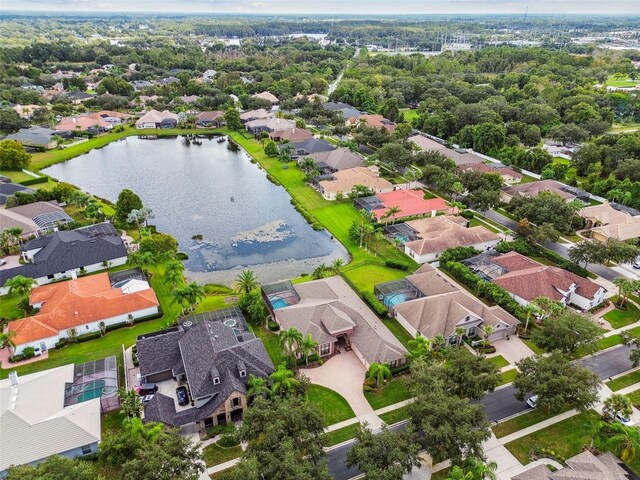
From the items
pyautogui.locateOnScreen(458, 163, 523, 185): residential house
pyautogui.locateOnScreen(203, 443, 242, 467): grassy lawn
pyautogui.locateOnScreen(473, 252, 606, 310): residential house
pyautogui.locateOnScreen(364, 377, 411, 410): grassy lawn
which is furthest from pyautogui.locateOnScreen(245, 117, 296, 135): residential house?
pyautogui.locateOnScreen(203, 443, 242, 467): grassy lawn

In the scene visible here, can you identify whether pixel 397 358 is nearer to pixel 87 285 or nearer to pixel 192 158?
pixel 87 285

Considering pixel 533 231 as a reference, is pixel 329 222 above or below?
below

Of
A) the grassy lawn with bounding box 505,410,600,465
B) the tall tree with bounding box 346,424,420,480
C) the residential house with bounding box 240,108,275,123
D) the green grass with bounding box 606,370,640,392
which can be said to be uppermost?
the tall tree with bounding box 346,424,420,480

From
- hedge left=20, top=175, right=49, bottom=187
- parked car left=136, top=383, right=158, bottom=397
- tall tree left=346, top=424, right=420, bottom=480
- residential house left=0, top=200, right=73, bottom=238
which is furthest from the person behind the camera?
hedge left=20, top=175, right=49, bottom=187

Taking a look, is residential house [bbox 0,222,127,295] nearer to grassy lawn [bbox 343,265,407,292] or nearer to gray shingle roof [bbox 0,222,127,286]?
gray shingle roof [bbox 0,222,127,286]

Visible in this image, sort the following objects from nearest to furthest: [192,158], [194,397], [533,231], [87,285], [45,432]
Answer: [45,432]
[194,397]
[87,285]
[533,231]
[192,158]

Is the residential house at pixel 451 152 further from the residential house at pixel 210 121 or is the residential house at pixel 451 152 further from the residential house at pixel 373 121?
the residential house at pixel 210 121

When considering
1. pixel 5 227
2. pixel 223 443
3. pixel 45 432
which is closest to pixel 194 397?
pixel 223 443

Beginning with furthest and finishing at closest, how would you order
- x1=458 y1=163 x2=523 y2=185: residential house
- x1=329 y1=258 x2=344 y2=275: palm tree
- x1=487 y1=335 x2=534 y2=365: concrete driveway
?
x1=458 y1=163 x2=523 y2=185: residential house, x1=329 y1=258 x2=344 y2=275: palm tree, x1=487 y1=335 x2=534 y2=365: concrete driveway

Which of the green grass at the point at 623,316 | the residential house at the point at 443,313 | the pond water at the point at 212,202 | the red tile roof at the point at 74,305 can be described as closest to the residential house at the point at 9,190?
the pond water at the point at 212,202
